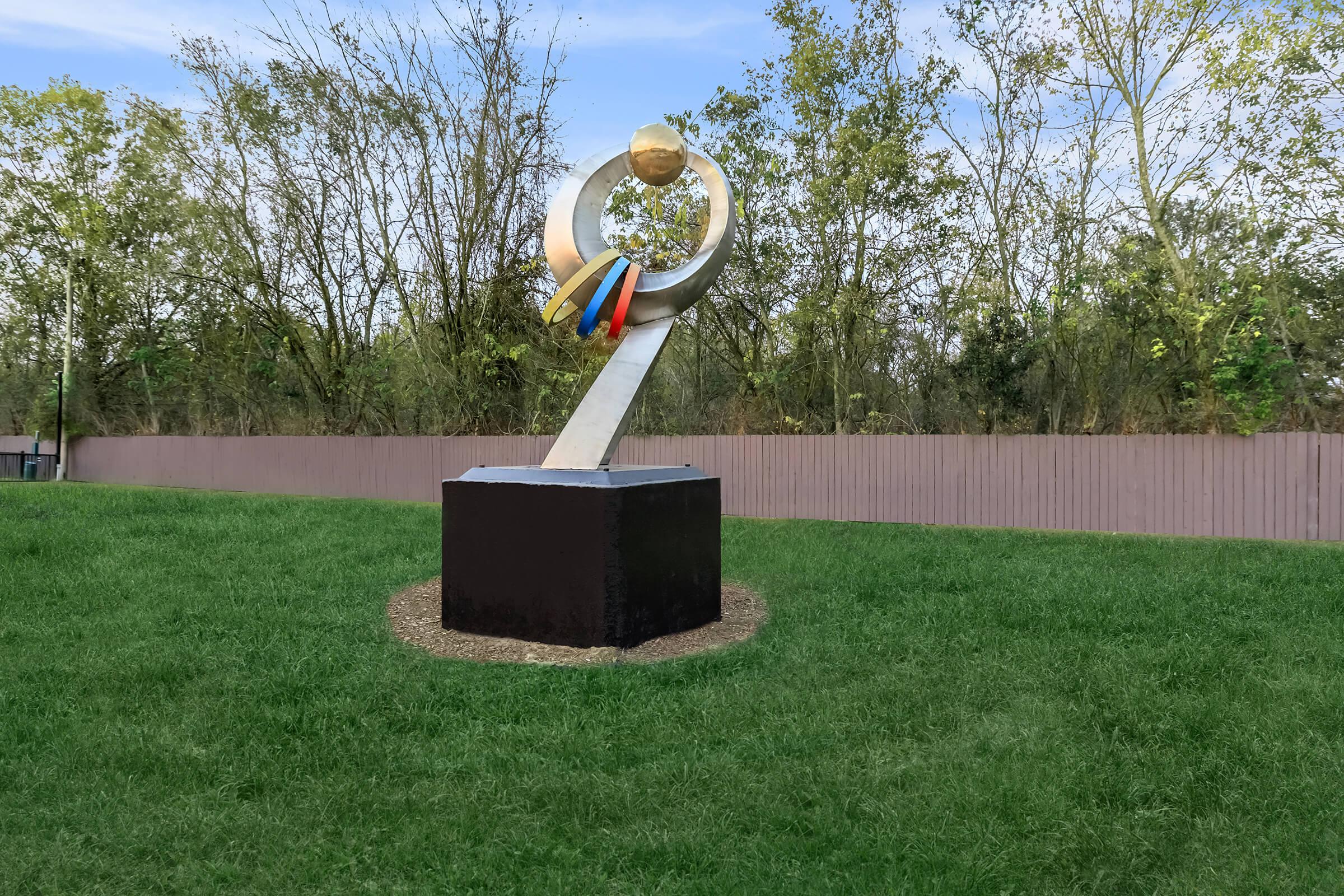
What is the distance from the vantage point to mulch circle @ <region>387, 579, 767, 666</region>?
19.8ft

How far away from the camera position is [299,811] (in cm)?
380

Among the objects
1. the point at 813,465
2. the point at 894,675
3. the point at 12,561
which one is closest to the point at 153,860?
the point at 894,675

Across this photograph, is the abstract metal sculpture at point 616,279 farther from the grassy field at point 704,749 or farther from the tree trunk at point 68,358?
the tree trunk at point 68,358

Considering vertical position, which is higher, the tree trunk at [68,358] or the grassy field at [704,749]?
the tree trunk at [68,358]

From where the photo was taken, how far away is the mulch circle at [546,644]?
6023 mm

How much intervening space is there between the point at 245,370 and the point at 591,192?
1784 centimetres

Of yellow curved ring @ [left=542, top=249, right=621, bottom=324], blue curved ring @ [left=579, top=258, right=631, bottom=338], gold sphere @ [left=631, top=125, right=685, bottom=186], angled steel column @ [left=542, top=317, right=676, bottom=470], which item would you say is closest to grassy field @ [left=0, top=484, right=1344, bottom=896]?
angled steel column @ [left=542, top=317, right=676, bottom=470]

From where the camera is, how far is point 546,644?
6277mm

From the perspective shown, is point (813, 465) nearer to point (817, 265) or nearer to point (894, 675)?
point (817, 265)

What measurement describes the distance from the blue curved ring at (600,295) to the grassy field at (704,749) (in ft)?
8.35

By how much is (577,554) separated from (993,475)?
30.4ft

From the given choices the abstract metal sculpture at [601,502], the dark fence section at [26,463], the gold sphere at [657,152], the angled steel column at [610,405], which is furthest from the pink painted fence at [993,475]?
the dark fence section at [26,463]

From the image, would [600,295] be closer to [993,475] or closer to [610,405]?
[610,405]

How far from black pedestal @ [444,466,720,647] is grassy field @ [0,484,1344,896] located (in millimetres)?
561
